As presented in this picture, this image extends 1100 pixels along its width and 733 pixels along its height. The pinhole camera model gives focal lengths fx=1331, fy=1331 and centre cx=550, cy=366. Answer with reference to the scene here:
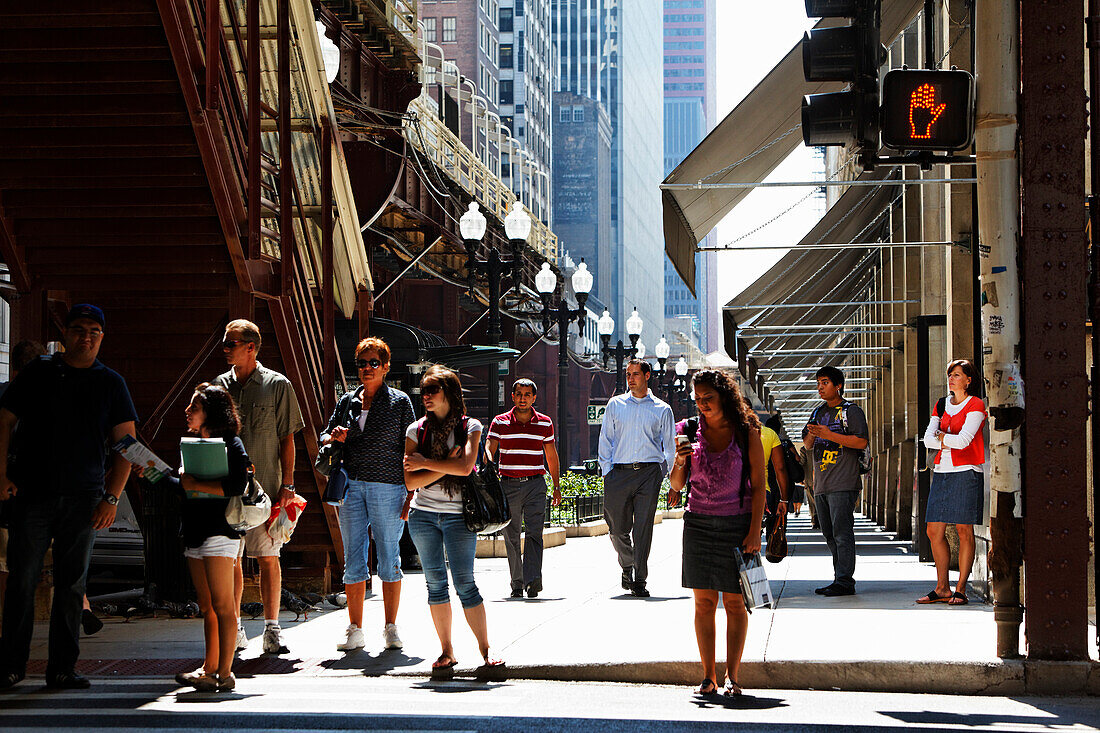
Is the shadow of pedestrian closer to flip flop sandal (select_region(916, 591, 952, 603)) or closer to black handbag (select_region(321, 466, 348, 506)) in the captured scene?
black handbag (select_region(321, 466, 348, 506))

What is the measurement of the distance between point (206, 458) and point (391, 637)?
205cm

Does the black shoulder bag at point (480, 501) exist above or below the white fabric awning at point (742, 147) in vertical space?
below

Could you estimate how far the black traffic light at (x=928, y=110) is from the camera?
835 centimetres

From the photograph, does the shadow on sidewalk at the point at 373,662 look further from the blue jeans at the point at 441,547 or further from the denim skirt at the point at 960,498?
the denim skirt at the point at 960,498

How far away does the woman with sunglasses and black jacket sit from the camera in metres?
8.59

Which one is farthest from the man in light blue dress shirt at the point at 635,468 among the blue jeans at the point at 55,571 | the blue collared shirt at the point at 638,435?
the blue jeans at the point at 55,571

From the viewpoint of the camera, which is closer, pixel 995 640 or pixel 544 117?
pixel 995 640

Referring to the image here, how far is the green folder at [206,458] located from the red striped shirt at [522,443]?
4509 millimetres

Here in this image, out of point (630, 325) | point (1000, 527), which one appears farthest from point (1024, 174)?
point (630, 325)

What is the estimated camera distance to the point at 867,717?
6625mm

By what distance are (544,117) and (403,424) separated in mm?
126762

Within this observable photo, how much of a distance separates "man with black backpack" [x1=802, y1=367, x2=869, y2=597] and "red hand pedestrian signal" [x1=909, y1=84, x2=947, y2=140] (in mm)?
3193

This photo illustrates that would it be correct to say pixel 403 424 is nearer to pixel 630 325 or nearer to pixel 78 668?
pixel 78 668

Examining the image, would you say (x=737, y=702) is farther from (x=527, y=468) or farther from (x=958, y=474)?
(x=527, y=468)
